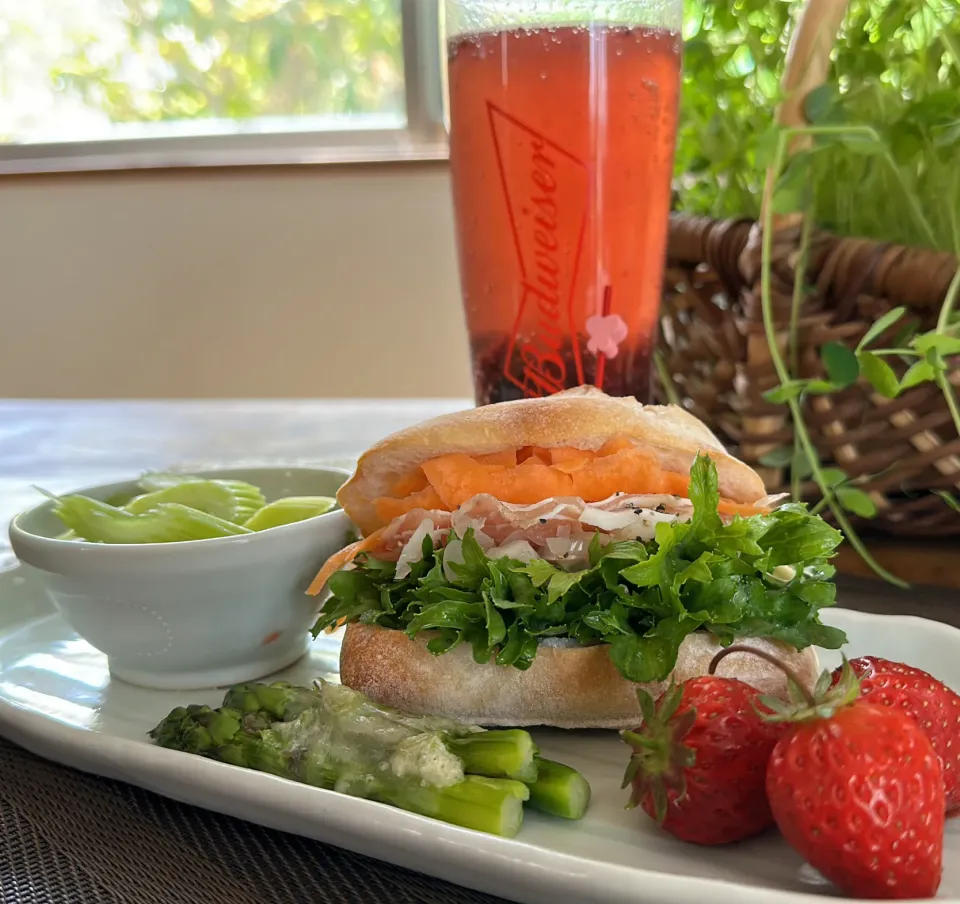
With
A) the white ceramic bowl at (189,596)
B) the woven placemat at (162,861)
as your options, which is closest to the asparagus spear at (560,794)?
the woven placemat at (162,861)

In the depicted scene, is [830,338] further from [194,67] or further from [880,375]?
[194,67]

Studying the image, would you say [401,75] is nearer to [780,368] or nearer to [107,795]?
[780,368]

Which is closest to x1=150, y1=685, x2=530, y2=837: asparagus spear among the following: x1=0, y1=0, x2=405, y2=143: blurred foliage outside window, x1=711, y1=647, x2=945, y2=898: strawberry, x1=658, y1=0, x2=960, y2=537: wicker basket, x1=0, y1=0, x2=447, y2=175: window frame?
x1=711, y1=647, x2=945, y2=898: strawberry

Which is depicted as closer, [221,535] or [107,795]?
[107,795]

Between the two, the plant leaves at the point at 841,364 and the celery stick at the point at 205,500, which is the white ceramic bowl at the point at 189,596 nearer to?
the celery stick at the point at 205,500

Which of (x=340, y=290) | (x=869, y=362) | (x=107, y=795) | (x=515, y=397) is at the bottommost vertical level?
(x=340, y=290)

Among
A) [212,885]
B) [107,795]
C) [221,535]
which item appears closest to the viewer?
[212,885]

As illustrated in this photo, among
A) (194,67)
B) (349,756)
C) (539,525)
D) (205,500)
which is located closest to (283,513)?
(205,500)

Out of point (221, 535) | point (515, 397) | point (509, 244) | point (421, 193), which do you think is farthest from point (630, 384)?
point (421, 193)
